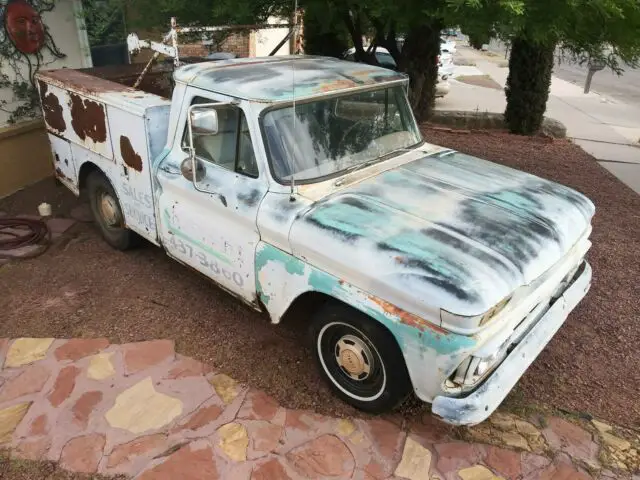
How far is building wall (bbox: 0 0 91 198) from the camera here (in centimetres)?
651

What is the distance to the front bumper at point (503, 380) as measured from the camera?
8.84ft

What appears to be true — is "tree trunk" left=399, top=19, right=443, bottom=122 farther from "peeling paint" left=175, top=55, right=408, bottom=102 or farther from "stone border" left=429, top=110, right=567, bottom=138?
"stone border" left=429, top=110, right=567, bottom=138

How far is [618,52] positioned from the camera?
Answer: 4734mm

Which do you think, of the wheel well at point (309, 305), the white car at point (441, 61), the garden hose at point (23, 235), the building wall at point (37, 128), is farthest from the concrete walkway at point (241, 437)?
the white car at point (441, 61)

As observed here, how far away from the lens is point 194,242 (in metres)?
3.92

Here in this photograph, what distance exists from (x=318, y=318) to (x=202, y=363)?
3.33ft

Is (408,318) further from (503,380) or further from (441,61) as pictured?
(441,61)

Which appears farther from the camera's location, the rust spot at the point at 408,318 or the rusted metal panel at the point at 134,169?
the rusted metal panel at the point at 134,169

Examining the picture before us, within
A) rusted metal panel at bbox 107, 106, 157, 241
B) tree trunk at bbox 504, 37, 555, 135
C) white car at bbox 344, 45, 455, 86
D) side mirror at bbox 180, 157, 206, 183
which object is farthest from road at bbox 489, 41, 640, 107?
side mirror at bbox 180, 157, 206, 183

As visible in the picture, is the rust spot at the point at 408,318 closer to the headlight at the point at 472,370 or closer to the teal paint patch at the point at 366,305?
the teal paint patch at the point at 366,305

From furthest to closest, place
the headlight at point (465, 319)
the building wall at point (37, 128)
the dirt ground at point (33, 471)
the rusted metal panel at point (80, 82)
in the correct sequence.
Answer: the building wall at point (37, 128) < the rusted metal panel at point (80, 82) < the dirt ground at point (33, 471) < the headlight at point (465, 319)

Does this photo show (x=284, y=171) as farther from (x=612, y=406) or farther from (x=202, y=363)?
(x=612, y=406)

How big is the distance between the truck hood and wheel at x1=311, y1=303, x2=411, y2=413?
0.29 metres

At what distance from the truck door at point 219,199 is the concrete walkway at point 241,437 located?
0.78 metres
